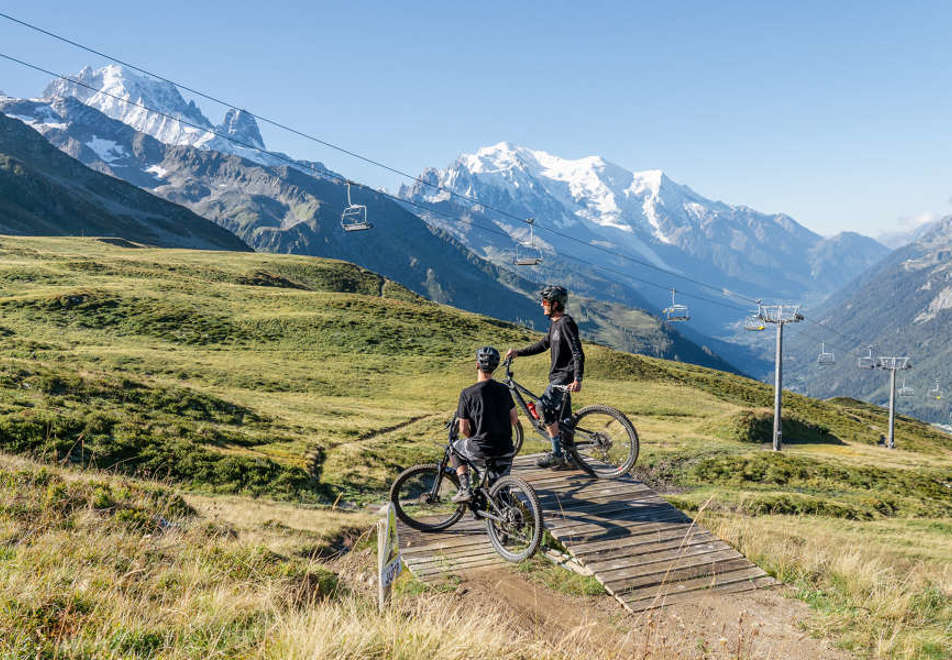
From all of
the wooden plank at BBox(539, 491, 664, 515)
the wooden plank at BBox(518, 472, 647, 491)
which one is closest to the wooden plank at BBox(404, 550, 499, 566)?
the wooden plank at BBox(539, 491, 664, 515)

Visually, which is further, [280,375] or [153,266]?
[153,266]

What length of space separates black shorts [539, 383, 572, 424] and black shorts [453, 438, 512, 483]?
2.40m

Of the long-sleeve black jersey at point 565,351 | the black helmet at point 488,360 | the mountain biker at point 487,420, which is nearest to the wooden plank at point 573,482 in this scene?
the long-sleeve black jersey at point 565,351

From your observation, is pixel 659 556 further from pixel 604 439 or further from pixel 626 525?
pixel 604 439

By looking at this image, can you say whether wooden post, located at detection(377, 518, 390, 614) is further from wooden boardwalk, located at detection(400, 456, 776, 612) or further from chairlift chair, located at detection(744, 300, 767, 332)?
chairlift chair, located at detection(744, 300, 767, 332)

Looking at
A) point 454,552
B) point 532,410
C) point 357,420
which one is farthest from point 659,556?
point 357,420

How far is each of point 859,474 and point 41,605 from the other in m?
35.1

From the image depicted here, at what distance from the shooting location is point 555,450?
13500 millimetres

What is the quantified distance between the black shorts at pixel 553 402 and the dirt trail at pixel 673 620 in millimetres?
3631

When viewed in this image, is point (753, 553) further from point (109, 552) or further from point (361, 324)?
point (361, 324)

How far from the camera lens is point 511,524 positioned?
10.6 m

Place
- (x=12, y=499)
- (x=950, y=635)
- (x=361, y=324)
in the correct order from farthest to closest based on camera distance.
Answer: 1. (x=361, y=324)
2. (x=12, y=499)
3. (x=950, y=635)

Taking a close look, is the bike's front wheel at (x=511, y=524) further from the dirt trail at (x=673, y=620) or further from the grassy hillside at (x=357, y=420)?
the grassy hillside at (x=357, y=420)

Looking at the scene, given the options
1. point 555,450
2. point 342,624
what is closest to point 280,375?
point 555,450
